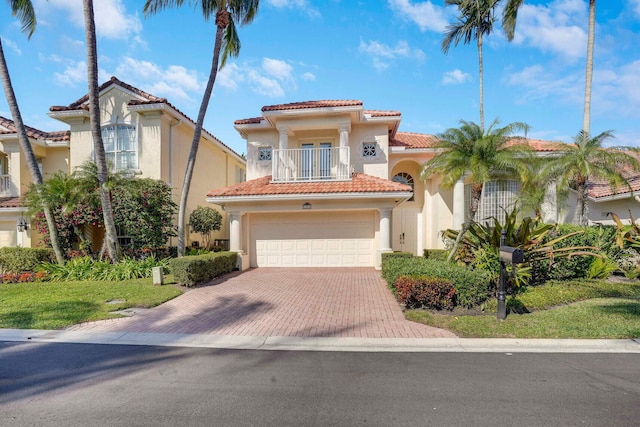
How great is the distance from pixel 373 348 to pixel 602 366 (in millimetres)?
3220

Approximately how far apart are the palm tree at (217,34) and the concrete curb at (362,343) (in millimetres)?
7099

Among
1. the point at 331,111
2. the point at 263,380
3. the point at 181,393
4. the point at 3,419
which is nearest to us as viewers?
the point at 3,419

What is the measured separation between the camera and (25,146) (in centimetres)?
1177

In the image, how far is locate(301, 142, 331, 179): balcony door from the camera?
1428cm

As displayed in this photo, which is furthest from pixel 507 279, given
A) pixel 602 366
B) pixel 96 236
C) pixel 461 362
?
pixel 96 236

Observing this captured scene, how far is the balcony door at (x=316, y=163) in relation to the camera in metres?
14.3

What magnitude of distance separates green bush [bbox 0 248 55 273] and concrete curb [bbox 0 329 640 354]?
8.29 meters

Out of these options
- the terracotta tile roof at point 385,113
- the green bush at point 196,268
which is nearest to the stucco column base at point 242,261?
the green bush at point 196,268

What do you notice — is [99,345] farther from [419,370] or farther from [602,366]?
[602,366]

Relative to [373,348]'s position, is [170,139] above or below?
above

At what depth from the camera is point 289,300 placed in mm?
8141

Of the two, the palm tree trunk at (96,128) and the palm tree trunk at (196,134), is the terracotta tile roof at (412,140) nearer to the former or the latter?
the palm tree trunk at (196,134)

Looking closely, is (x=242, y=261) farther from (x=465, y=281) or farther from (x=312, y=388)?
(x=312, y=388)

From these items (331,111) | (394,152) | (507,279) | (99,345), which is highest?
(331,111)
